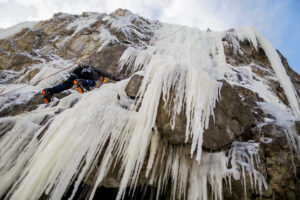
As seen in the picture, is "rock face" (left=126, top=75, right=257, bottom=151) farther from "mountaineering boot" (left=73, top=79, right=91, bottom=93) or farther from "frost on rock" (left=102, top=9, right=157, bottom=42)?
"frost on rock" (left=102, top=9, right=157, bottom=42)

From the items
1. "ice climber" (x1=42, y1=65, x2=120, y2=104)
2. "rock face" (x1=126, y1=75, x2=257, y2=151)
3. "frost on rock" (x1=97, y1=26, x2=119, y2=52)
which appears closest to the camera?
"rock face" (x1=126, y1=75, x2=257, y2=151)

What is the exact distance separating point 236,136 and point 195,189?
1.10m

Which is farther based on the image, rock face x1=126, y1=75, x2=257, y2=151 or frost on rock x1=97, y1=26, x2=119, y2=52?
frost on rock x1=97, y1=26, x2=119, y2=52

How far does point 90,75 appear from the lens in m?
5.55

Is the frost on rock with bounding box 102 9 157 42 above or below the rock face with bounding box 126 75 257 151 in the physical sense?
above

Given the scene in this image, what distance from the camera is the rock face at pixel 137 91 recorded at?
270 cm

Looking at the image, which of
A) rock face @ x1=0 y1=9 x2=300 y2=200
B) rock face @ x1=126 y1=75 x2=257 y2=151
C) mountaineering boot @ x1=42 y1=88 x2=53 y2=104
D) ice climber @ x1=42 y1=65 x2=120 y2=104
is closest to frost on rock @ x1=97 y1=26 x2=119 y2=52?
rock face @ x1=0 y1=9 x2=300 y2=200

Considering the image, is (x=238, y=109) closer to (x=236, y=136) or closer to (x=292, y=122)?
(x=236, y=136)

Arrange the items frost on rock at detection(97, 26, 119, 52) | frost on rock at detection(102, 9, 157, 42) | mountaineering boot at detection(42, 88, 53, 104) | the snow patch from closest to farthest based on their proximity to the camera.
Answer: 1. mountaineering boot at detection(42, 88, 53, 104)
2. frost on rock at detection(97, 26, 119, 52)
3. the snow patch
4. frost on rock at detection(102, 9, 157, 42)

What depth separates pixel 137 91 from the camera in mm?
3738

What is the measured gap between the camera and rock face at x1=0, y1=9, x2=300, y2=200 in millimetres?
2697

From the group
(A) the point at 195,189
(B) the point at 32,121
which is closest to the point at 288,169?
(A) the point at 195,189

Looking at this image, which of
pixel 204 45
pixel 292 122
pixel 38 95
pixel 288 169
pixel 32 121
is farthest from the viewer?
pixel 204 45

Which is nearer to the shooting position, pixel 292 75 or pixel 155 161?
pixel 155 161
